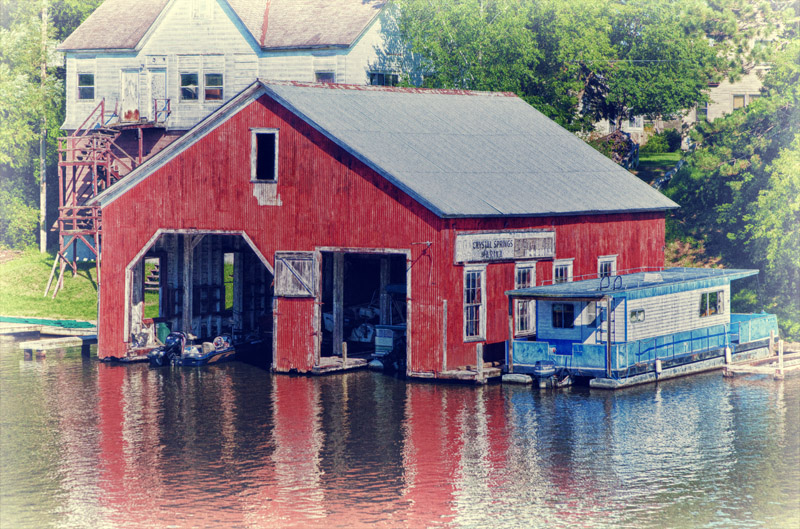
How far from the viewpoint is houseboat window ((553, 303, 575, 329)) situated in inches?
1569

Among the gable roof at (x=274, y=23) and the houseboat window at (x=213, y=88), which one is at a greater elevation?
the gable roof at (x=274, y=23)

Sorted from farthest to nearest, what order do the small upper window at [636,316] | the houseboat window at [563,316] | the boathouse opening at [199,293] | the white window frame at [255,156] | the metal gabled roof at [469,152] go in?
the boathouse opening at [199,293] → the white window frame at [255,156] → the metal gabled roof at [469,152] → the houseboat window at [563,316] → the small upper window at [636,316]

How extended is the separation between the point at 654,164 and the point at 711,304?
109 feet

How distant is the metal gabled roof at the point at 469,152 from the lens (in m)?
41.3

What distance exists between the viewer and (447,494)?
26.5m

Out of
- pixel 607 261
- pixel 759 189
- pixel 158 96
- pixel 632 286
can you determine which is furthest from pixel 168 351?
pixel 759 189

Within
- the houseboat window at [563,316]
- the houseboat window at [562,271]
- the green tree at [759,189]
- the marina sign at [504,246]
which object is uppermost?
the green tree at [759,189]

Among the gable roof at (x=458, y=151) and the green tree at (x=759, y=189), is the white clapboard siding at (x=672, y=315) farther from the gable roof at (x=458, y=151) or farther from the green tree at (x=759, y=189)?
the green tree at (x=759, y=189)

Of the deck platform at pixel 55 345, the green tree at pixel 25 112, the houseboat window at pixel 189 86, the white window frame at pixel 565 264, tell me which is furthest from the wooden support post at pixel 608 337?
the green tree at pixel 25 112

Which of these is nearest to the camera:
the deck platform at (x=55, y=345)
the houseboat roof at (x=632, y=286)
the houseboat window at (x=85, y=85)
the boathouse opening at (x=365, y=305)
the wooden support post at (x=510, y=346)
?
the houseboat roof at (x=632, y=286)

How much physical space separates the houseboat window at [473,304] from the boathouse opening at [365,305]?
3.01 metres

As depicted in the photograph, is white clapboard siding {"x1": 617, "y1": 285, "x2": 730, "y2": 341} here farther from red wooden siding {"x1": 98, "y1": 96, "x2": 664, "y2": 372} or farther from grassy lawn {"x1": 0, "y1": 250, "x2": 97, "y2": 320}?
grassy lawn {"x1": 0, "y1": 250, "x2": 97, "y2": 320}

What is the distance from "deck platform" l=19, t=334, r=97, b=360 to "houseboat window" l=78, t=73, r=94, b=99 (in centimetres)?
2257

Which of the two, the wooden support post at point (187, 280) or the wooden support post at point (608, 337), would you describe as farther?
the wooden support post at point (187, 280)
